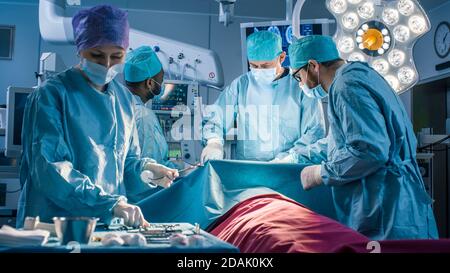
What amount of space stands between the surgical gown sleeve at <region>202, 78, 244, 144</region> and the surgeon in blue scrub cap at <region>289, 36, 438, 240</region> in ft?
2.69

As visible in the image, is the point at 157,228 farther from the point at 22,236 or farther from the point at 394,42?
the point at 394,42

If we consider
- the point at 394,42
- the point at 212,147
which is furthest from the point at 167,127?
the point at 394,42

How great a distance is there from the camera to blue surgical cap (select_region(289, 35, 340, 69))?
1.91 meters

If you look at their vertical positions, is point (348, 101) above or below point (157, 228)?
above

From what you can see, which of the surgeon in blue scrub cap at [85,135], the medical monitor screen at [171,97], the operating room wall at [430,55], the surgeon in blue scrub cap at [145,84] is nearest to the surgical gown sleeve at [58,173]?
the surgeon in blue scrub cap at [85,135]

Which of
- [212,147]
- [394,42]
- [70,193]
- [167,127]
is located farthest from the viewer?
[167,127]

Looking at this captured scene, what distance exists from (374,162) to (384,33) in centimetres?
83

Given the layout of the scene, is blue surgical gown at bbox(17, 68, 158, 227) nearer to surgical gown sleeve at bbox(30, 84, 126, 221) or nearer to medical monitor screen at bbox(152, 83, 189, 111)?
surgical gown sleeve at bbox(30, 84, 126, 221)

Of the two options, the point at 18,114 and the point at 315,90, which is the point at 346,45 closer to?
the point at 315,90

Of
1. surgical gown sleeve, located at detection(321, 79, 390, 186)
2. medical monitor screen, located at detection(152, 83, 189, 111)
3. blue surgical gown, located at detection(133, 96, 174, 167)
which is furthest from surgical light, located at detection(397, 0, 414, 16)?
blue surgical gown, located at detection(133, 96, 174, 167)

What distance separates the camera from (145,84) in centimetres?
230

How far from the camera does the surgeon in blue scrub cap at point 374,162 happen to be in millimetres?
1544

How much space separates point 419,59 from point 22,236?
6.68 ft
